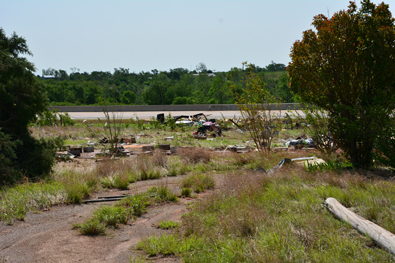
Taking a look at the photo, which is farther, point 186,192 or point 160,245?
point 186,192

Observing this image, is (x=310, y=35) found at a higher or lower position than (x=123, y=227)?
higher

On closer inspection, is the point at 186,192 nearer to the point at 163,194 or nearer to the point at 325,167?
the point at 163,194

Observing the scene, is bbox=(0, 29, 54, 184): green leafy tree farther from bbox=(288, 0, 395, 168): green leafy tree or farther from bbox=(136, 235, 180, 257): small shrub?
bbox=(288, 0, 395, 168): green leafy tree

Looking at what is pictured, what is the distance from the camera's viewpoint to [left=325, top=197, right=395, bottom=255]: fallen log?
4.31 metres

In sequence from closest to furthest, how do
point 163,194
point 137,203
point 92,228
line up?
1. point 92,228
2. point 137,203
3. point 163,194

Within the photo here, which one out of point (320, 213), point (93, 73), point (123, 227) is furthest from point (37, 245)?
point (93, 73)

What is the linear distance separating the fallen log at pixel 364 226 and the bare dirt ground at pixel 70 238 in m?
2.45

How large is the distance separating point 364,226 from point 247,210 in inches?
68.4

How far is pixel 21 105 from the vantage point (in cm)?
996

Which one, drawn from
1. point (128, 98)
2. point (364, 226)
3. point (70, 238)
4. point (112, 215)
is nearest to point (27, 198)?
point (112, 215)

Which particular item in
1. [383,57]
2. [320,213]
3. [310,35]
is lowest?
[320,213]

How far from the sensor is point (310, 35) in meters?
9.70

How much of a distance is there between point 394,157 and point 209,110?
1365 inches

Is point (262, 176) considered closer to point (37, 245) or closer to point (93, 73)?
point (37, 245)
